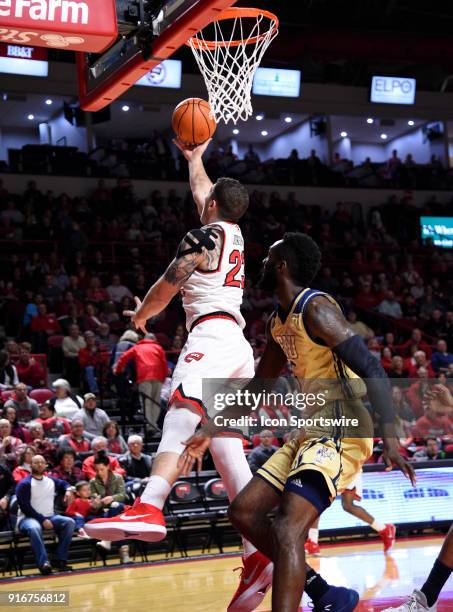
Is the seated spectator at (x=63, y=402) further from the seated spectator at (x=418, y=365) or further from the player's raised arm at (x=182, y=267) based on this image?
the player's raised arm at (x=182, y=267)

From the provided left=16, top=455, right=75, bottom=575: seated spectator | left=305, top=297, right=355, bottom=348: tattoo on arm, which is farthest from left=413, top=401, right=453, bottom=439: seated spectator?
left=305, top=297, right=355, bottom=348: tattoo on arm

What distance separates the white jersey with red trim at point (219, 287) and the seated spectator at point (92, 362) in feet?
29.6

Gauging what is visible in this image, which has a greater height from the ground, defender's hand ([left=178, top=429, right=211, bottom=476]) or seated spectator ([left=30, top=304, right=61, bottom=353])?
defender's hand ([left=178, top=429, right=211, bottom=476])

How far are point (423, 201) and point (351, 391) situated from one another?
23153 mm

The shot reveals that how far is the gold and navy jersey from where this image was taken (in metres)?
4.82

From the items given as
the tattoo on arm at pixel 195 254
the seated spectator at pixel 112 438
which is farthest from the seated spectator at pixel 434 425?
the tattoo on arm at pixel 195 254

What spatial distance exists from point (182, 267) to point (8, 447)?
6.26 metres

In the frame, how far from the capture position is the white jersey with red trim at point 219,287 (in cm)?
569

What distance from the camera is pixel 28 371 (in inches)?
548

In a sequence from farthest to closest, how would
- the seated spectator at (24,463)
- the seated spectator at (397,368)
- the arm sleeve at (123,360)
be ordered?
the seated spectator at (397,368) → the arm sleeve at (123,360) → the seated spectator at (24,463)

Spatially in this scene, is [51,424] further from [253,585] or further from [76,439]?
[253,585]

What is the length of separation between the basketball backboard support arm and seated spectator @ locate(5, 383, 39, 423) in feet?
17.9

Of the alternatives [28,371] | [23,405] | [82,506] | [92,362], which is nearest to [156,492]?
[82,506]

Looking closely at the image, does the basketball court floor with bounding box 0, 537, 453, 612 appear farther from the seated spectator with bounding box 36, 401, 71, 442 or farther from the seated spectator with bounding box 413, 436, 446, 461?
the seated spectator with bounding box 36, 401, 71, 442
